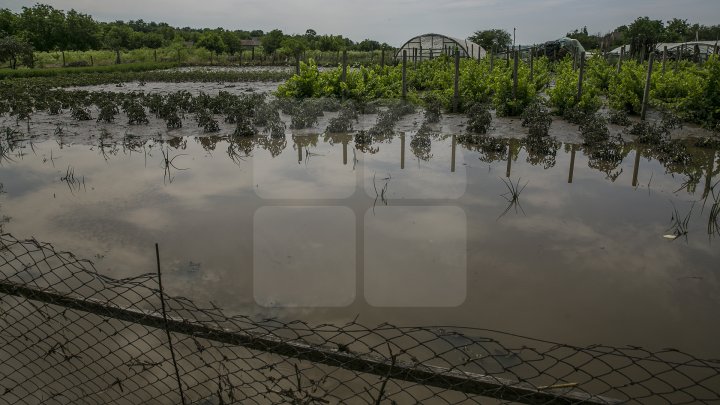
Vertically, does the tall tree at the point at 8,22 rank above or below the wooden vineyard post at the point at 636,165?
above

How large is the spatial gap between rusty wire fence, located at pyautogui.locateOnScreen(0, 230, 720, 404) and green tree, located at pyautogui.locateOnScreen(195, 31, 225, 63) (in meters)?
55.2

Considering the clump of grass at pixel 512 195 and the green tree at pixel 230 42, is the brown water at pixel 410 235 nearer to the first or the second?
the clump of grass at pixel 512 195

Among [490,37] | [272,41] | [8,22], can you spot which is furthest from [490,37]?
[8,22]

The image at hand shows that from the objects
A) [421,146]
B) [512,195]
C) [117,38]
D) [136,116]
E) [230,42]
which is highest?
[117,38]

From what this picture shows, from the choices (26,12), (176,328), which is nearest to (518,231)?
(176,328)

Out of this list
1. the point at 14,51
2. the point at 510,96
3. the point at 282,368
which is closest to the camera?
the point at 282,368

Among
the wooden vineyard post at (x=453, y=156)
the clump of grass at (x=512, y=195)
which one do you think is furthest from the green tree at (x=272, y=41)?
the clump of grass at (x=512, y=195)

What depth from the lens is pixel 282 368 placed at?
402cm

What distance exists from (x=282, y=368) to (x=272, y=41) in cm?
5437

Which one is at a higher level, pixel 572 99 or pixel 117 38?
pixel 117 38

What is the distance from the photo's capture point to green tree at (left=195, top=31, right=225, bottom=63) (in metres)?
55.9

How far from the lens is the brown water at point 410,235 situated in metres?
4.84

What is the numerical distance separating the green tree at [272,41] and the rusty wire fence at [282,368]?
51581 mm

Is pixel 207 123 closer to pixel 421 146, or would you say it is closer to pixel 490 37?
pixel 421 146
